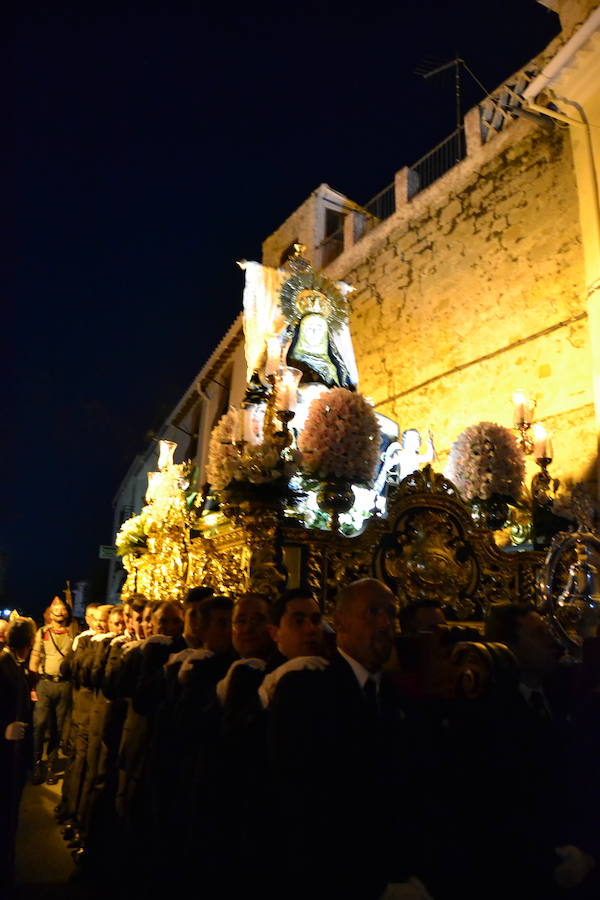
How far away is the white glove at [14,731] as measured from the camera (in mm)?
3787

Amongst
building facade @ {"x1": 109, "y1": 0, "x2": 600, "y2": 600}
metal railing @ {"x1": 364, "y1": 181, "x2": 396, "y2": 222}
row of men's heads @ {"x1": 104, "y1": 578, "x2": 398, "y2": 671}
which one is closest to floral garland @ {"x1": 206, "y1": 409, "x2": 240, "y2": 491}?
row of men's heads @ {"x1": 104, "y1": 578, "x2": 398, "y2": 671}

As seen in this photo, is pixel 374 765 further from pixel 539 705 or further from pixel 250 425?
pixel 250 425

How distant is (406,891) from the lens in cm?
184

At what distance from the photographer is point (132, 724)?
420 centimetres

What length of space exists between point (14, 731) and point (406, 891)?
2.84 metres

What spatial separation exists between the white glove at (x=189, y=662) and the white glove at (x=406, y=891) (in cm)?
145

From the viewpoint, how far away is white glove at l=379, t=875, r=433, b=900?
182 cm

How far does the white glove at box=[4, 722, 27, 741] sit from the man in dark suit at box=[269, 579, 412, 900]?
244cm

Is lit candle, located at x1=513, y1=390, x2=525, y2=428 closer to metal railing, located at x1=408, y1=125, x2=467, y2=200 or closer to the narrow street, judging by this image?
the narrow street

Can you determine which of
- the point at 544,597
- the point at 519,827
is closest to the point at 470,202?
the point at 544,597

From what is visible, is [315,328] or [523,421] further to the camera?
A: [315,328]

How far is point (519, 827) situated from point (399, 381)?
32.3 ft

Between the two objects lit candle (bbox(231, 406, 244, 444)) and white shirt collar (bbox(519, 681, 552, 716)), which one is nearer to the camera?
white shirt collar (bbox(519, 681, 552, 716))

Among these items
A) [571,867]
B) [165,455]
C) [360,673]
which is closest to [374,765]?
[360,673]
